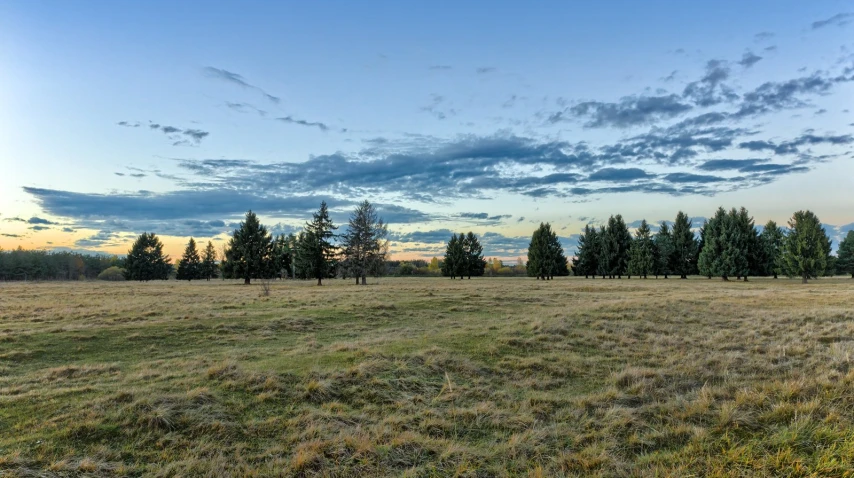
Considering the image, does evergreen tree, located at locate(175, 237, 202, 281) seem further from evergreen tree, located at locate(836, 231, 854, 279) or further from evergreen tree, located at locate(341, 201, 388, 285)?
evergreen tree, located at locate(836, 231, 854, 279)

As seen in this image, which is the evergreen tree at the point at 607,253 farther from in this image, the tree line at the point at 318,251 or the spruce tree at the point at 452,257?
A: the tree line at the point at 318,251

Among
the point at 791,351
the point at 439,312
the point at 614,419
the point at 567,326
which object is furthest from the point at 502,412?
the point at 439,312

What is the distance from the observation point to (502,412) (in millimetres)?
7977

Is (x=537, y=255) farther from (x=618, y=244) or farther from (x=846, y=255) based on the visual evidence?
(x=846, y=255)

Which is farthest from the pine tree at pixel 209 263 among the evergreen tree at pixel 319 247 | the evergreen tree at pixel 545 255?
the evergreen tree at pixel 545 255

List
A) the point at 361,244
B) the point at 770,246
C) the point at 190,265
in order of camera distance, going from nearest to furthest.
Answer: the point at 361,244, the point at 770,246, the point at 190,265

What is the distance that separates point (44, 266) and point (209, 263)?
38272mm

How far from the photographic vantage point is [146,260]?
77000mm

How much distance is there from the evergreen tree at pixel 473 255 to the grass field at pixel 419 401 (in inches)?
2758

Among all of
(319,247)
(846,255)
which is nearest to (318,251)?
(319,247)

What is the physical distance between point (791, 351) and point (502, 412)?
11.9 m

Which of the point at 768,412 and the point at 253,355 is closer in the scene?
the point at 768,412

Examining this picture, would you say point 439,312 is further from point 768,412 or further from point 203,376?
point 768,412

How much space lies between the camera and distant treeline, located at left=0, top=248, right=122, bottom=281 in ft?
279
